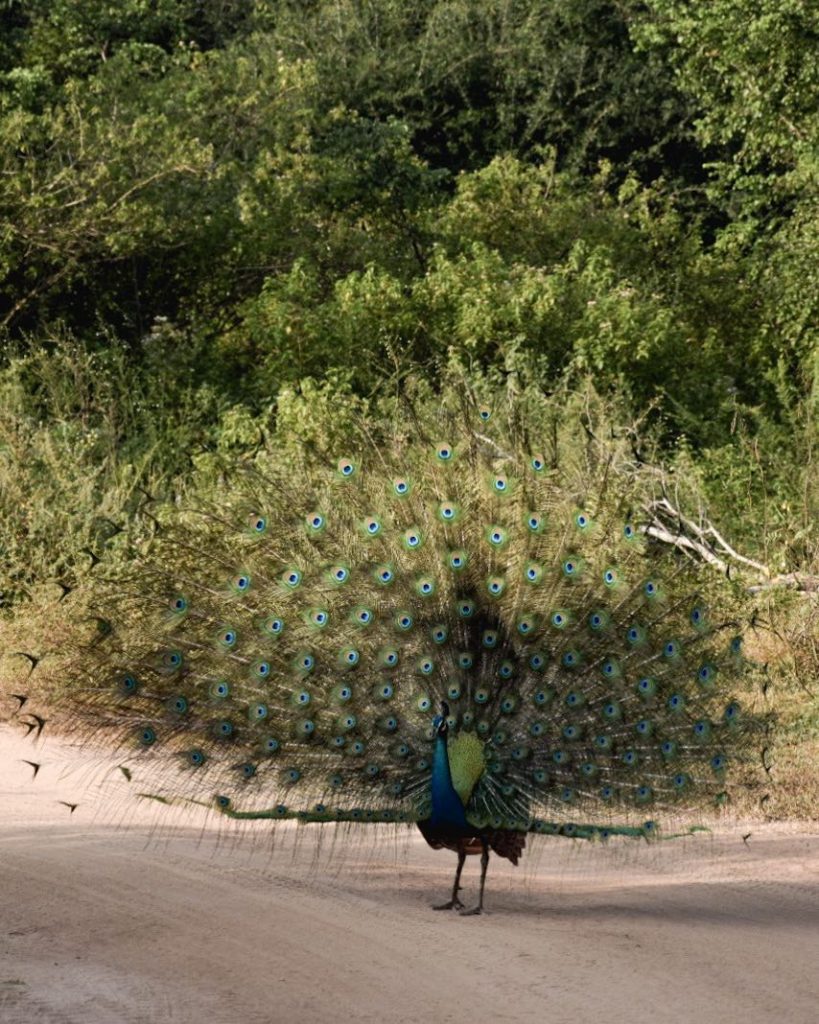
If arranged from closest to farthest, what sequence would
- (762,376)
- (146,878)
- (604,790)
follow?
(604,790) < (146,878) < (762,376)

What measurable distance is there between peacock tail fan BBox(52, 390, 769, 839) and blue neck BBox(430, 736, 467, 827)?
44 mm

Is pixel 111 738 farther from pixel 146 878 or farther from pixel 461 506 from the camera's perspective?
pixel 461 506

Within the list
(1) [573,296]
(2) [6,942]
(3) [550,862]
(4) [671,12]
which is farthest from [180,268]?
(2) [6,942]

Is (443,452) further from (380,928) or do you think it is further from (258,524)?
(380,928)

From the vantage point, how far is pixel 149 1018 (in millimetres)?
5730

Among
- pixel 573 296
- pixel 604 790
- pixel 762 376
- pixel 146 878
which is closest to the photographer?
pixel 604 790

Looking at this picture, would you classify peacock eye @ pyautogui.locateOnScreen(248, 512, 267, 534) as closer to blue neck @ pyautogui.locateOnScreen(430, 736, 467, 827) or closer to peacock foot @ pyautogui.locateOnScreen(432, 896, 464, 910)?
blue neck @ pyautogui.locateOnScreen(430, 736, 467, 827)

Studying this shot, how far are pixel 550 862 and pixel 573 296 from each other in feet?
35.4

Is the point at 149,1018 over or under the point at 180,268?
under

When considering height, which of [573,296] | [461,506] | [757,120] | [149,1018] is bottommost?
[149,1018]

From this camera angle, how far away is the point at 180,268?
20.7 metres

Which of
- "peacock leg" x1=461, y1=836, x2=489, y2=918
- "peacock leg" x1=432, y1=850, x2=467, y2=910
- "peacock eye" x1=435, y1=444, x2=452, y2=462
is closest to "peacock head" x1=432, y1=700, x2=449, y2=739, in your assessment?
"peacock leg" x1=461, y1=836, x2=489, y2=918

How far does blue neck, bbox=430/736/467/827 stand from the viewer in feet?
23.0

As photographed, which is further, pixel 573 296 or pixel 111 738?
pixel 573 296
